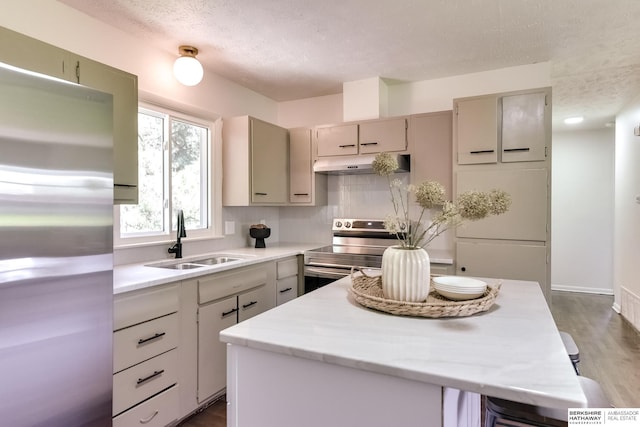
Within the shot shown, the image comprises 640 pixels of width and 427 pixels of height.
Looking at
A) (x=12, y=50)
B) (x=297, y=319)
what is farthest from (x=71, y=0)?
(x=297, y=319)

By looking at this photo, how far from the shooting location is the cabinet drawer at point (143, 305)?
66.8 inches

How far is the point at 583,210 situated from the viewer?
5.31 meters

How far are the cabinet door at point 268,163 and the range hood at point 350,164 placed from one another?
349 mm

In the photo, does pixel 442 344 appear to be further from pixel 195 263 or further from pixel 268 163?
pixel 268 163

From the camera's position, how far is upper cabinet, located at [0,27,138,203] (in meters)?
1.60

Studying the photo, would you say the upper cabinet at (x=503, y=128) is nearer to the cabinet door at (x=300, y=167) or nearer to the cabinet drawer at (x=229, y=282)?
the cabinet door at (x=300, y=167)

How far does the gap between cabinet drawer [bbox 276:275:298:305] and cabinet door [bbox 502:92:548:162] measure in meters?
1.92

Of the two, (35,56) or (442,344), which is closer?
(442,344)

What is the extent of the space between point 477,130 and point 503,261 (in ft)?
3.31

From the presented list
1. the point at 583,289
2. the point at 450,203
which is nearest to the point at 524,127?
the point at 450,203

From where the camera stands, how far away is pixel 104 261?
54.6 inches

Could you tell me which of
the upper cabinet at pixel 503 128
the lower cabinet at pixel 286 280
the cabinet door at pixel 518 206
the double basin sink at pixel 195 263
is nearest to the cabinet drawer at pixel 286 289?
the lower cabinet at pixel 286 280

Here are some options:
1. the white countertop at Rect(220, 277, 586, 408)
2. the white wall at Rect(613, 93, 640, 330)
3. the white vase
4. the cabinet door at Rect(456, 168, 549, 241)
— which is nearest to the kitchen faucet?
the white countertop at Rect(220, 277, 586, 408)

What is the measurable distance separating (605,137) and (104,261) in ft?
20.9
